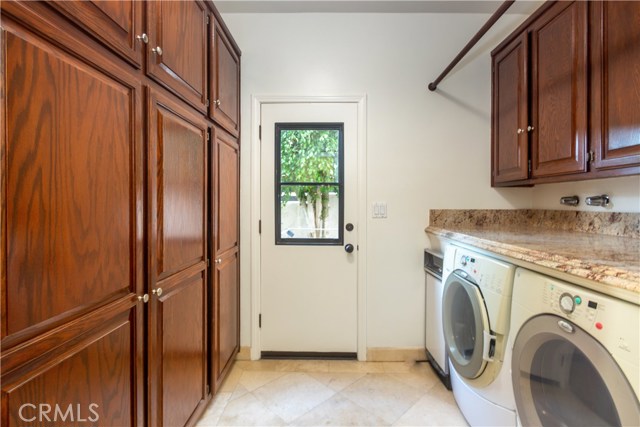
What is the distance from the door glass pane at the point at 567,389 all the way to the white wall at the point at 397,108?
0.99 m

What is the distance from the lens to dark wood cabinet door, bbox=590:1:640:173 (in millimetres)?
1056

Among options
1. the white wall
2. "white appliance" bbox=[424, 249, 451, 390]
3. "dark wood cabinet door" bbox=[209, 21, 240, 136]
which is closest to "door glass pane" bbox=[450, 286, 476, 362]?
"white appliance" bbox=[424, 249, 451, 390]

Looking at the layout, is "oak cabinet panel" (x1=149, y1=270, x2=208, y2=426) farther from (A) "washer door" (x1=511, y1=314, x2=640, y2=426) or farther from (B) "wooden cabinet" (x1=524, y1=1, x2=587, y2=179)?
(B) "wooden cabinet" (x1=524, y1=1, x2=587, y2=179)

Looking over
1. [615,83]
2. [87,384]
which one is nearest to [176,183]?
[87,384]

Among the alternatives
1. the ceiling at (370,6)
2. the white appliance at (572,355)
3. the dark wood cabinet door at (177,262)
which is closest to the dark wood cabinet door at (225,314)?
the dark wood cabinet door at (177,262)

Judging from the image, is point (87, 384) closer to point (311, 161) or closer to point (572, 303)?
point (572, 303)

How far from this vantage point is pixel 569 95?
4.34 ft

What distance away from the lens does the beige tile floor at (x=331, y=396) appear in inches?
55.7

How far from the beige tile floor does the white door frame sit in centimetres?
19

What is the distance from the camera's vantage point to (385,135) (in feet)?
6.36

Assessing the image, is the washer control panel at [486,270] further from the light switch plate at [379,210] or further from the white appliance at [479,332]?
the light switch plate at [379,210]

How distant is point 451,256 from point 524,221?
92cm

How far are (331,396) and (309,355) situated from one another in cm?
40

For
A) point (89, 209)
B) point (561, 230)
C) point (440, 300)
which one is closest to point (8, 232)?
point (89, 209)
